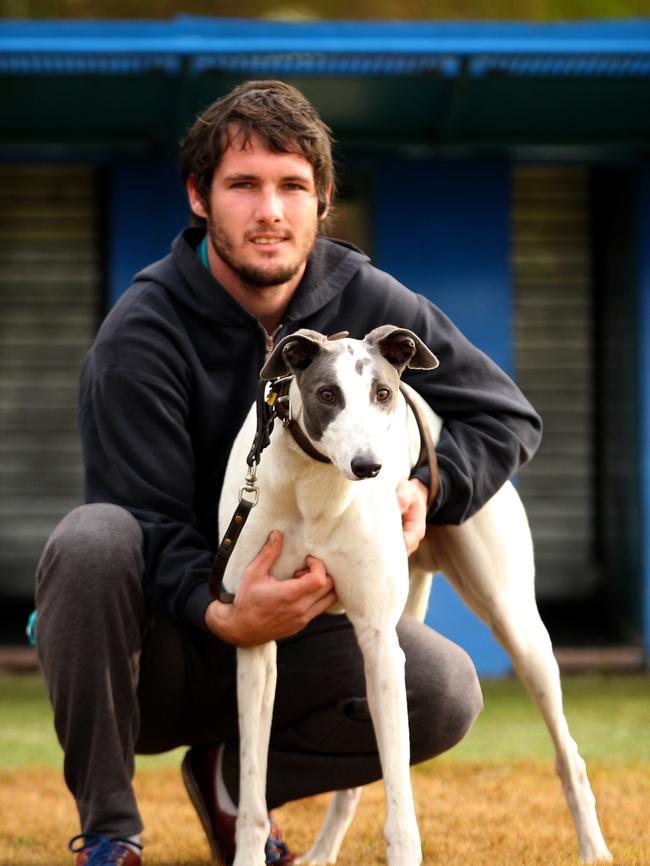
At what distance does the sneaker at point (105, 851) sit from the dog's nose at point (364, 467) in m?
1.13

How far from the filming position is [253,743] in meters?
3.13

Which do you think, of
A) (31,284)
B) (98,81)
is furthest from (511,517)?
(31,284)

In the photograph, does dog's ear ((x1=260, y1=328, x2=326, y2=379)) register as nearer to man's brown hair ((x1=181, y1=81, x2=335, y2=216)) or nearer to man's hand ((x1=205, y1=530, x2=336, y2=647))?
man's hand ((x1=205, y1=530, x2=336, y2=647))

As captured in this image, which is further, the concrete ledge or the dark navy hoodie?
the concrete ledge

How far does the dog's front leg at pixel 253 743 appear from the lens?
3088 millimetres

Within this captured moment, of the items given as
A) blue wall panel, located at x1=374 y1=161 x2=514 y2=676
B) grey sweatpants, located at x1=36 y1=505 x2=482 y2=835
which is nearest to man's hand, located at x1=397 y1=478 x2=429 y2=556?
grey sweatpants, located at x1=36 y1=505 x2=482 y2=835

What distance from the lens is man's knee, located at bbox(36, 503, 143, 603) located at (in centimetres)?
328

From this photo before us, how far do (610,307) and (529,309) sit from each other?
423 millimetres

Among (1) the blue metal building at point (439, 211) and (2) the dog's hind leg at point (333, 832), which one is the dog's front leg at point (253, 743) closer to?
(2) the dog's hind leg at point (333, 832)

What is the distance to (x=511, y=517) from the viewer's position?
11.8 feet


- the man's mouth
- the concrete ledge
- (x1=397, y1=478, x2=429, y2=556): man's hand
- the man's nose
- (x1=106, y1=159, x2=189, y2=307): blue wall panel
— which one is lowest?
the concrete ledge

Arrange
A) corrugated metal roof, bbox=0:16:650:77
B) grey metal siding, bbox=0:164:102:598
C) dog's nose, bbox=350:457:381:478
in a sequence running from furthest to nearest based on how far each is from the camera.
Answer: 1. grey metal siding, bbox=0:164:102:598
2. corrugated metal roof, bbox=0:16:650:77
3. dog's nose, bbox=350:457:381:478

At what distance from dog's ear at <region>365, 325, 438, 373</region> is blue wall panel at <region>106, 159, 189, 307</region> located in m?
4.03

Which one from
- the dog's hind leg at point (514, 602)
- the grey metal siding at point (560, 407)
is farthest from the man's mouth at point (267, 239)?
the grey metal siding at point (560, 407)
